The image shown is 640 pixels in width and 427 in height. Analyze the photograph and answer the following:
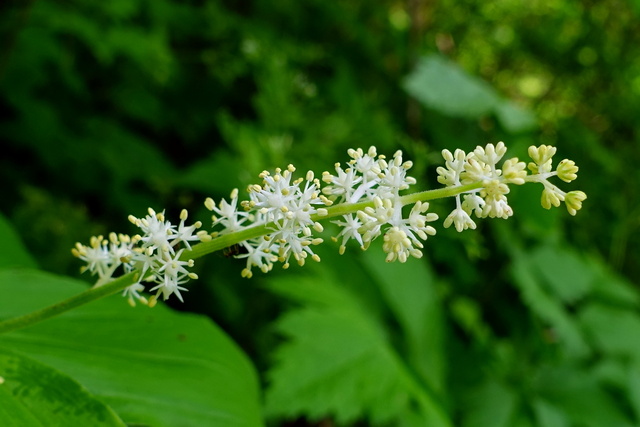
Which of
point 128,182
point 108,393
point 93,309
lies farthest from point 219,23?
point 108,393

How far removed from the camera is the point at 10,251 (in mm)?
1730

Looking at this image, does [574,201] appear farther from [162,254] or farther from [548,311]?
[548,311]

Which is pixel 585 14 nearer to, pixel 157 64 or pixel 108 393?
pixel 157 64

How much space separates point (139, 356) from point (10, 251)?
25.5 inches

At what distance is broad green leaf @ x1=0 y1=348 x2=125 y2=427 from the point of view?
0.95 m

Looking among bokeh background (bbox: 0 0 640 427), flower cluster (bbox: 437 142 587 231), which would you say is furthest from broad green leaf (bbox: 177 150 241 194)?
flower cluster (bbox: 437 142 587 231)

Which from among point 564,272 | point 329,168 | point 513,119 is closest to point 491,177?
point 329,168

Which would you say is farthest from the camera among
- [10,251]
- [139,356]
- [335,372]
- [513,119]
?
[513,119]

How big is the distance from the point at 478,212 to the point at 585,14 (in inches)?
174

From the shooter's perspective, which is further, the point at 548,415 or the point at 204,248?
the point at 548,415

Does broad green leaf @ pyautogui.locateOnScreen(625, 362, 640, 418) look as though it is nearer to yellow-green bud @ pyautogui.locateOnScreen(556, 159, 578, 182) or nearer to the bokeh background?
the bokeh background

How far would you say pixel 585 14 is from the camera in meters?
4.67

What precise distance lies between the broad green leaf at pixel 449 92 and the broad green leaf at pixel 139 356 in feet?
5.94

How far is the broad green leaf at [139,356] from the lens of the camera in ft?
3.94
